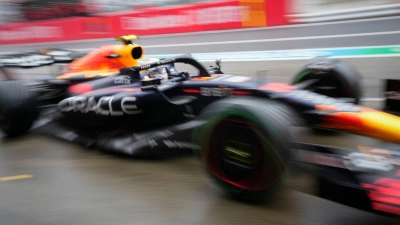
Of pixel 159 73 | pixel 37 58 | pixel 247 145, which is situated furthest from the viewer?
pixel 37 58

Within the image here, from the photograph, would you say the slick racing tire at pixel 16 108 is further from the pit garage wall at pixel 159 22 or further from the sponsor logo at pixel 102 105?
the pit garage wall at pixel 159 22

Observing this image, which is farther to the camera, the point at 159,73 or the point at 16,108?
the point at 16,108

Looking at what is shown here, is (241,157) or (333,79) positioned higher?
(333,79)

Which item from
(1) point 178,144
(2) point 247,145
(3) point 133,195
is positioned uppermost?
(2) point 247,145

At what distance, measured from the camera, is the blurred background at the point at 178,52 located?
3.19 m

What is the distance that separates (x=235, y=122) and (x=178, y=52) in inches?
410

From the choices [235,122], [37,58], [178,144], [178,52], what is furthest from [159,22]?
[235,122]

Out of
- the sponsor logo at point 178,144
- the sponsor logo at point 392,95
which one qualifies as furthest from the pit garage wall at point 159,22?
the sponsor logo at point 178,144

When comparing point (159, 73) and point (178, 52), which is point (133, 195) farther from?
point (178, 52)

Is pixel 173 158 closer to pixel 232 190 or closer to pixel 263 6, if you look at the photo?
pixel 232 190

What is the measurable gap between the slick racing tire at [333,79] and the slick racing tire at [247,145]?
156 cm

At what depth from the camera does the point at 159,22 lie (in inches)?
650

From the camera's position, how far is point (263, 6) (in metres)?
14.0

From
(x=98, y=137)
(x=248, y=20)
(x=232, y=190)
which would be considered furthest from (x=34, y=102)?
(x=248, y=20)
